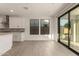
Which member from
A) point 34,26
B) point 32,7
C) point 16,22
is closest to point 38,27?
point 34,26

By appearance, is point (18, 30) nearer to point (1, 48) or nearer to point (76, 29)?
point (76, 29)

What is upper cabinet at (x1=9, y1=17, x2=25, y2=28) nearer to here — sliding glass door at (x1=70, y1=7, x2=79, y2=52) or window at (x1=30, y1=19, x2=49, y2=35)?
window at (x1=30, y1=19, x2=49, y2=35)

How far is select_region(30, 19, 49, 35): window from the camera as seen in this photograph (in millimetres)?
11961

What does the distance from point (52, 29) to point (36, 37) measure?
5.07 ft

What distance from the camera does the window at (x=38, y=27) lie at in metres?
12.0

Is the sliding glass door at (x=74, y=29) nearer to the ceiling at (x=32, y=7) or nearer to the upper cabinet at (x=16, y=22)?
the ceiling at (x=32, y=7)

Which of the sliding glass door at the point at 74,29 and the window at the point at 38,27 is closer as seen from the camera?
the sliding glass door at the point at 74,29

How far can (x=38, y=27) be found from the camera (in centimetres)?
1202

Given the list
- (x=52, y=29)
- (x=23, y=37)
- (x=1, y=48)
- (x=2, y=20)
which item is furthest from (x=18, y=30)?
(x=1, y=48)

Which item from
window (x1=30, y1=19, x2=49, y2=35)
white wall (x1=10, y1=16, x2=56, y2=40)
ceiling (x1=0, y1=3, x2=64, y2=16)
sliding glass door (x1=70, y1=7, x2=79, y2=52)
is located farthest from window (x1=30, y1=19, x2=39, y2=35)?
sliding glass door (x1=70, y1=7, x2=79, y2=52)

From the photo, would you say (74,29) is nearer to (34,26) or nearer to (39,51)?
(39,51)

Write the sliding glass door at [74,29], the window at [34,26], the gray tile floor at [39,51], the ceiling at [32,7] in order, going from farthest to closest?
1. the window at [34,26]
2. the sliding glass door at [74,29]
3. the ceiling at [32,7]
4. the gray tile floor at [39,51]

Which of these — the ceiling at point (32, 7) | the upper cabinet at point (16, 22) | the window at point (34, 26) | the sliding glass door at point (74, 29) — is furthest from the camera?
the window at point (34, 26)

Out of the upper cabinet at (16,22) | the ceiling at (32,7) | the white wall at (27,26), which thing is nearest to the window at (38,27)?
the white wall at (27,26)
